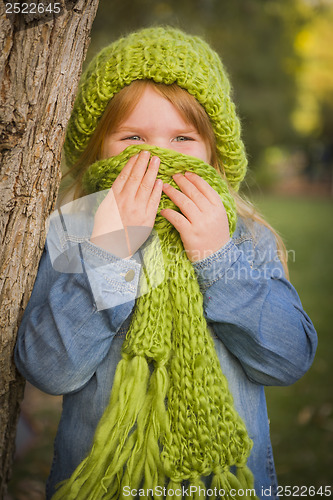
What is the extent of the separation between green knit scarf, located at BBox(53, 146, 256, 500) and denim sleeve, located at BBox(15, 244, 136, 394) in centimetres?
9

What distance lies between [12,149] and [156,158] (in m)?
0.45

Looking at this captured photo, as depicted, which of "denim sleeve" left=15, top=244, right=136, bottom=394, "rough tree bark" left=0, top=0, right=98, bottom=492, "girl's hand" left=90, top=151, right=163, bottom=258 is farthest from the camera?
"girl's hand" left=90, top=151, right=163, bottom=258

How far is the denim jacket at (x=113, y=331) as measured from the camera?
1.36 metres

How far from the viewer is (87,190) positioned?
1.71 metres

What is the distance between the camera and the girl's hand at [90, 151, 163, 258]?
1443 millimetres

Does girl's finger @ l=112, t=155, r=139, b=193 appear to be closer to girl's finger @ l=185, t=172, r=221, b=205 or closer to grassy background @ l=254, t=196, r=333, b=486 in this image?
girl's finger @ l=185, t=172, r=221, b=205

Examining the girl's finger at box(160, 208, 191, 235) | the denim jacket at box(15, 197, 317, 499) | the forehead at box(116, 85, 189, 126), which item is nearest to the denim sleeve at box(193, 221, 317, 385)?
the denim jacket at box(15, 197, 317, 499)

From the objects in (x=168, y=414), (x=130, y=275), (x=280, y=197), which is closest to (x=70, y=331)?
(x=130, y=275)

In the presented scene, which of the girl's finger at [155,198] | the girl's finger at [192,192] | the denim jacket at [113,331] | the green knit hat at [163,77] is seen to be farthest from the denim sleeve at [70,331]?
the green knit hat at [163,77]

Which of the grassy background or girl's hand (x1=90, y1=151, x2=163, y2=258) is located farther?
the grassy background

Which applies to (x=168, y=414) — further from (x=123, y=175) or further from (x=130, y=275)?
(x=123, y=175)

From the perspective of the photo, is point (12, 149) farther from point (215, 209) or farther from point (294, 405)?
point (294, 405)

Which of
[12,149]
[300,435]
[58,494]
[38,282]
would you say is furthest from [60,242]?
[300,435]

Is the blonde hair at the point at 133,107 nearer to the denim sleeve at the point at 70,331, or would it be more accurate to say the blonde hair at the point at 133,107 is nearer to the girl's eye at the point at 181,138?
the girl's eye at the point at 181,138
